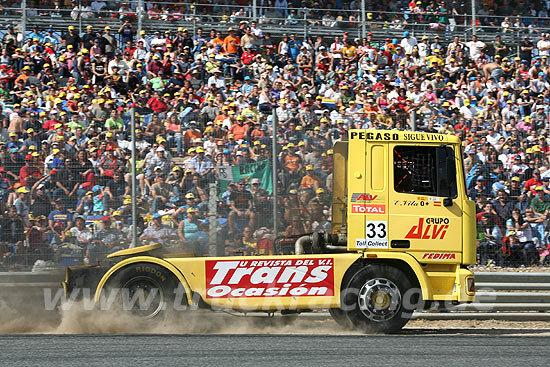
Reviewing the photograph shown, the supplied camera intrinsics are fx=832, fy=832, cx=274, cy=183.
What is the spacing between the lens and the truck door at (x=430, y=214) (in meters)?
9.64

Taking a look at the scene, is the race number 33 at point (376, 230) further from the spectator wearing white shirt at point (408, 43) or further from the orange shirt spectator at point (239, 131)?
the spectator wearing white shirt at point (408, 43)

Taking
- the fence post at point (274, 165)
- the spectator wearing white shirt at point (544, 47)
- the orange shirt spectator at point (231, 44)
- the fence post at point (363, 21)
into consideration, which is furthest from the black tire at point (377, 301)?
the spectator wearing white shirt at point (544, 47)

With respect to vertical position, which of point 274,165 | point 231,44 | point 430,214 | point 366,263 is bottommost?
point 366,263

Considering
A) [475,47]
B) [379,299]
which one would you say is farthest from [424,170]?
[475,47]

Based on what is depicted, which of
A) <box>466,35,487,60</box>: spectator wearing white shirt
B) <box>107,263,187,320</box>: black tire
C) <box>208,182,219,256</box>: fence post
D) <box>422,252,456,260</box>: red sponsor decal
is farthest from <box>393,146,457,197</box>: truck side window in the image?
<box>466,35,487,60</box>: spectator wearing white shirt

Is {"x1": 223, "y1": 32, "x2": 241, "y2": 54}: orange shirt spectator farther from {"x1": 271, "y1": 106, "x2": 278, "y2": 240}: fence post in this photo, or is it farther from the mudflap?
the mudflap

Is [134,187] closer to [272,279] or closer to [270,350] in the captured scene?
[272,279]

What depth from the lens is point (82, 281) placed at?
31.7 feet

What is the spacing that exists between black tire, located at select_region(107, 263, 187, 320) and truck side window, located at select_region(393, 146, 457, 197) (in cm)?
284

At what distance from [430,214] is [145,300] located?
343cm

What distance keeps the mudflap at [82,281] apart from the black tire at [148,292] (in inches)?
7.9

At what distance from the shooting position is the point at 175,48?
18.5 m

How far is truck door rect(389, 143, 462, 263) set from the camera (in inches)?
380

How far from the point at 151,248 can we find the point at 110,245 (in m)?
0.99
